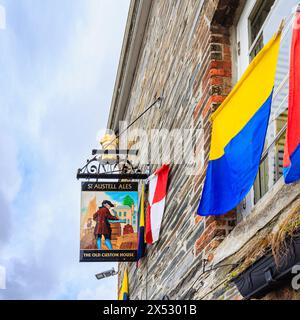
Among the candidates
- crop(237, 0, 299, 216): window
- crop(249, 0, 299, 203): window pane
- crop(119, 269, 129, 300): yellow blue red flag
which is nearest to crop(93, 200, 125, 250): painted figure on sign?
crop(119, 269, 129, 300): yellow blue red flag

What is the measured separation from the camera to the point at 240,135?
569cm

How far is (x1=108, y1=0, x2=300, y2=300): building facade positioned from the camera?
563 centimetres

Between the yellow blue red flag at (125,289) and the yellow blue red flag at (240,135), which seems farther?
the yellow blue red flag at (125,289)

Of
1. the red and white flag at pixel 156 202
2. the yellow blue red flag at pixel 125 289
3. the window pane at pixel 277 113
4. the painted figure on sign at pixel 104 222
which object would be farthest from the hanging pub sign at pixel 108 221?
the window pane at pixel 277 113

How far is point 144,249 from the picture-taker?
10031 millimetres

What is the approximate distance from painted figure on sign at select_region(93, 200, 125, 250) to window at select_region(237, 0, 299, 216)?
3566 mm

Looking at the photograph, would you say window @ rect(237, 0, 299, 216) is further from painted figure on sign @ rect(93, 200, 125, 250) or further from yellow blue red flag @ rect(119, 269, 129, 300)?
yellow blue red flag @ rect(119, 269, 129, 300)

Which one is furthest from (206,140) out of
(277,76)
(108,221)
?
(108,221)

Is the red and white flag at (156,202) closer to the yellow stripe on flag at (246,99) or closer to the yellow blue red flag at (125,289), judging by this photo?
the yellow stripe on flag at (246,99)

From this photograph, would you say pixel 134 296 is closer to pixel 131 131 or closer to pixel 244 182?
pixel 131 131

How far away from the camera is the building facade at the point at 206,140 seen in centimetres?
563

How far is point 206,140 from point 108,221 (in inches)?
128

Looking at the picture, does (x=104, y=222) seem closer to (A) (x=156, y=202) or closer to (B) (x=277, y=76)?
(A) (x=156, y=202)

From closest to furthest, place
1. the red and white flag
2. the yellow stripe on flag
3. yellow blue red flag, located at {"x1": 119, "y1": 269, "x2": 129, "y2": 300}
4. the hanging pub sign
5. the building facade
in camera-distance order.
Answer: the yellow stripe on flag, the building facade, the red and white flag, the hanging pub sign, yellow blue red flag, located at {"x1": 119, "y1": 269, "x2": 129, "y2": 300}
